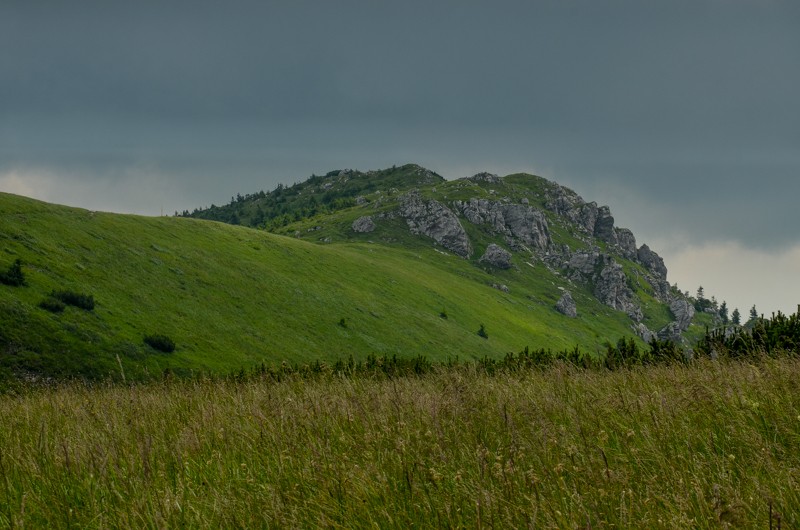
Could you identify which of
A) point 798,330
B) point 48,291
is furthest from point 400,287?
point 798,330

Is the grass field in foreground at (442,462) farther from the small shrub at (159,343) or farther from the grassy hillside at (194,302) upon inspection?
the small shrub at (159,343)

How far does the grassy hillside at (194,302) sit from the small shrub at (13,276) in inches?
36.3

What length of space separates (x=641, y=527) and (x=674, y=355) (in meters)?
11.7

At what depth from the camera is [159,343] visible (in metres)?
68.1

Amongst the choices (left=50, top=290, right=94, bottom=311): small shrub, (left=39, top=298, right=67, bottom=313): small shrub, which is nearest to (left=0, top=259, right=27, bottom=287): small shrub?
(left=50, top=290, right=94, bottom=311): small shrub

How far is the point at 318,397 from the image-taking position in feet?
26.2

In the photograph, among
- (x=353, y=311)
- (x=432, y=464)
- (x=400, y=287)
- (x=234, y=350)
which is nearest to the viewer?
(x=432, y=464)

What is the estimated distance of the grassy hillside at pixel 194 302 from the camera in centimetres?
6097

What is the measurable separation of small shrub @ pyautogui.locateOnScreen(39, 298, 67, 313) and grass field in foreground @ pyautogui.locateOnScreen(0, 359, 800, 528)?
6490 centimetres

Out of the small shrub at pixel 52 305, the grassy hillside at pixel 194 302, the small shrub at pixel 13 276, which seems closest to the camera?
the grassy hillside at pixel 194 302

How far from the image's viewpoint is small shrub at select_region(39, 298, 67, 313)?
6325cm

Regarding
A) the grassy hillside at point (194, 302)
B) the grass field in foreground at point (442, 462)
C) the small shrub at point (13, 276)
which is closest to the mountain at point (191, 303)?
the grassy hillside at point (194, 302)

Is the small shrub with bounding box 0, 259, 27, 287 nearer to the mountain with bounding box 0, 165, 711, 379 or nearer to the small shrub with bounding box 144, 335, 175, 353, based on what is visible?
the mountain with bounding box 0, 165, 711, 379

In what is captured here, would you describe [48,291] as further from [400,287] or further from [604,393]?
[400,287]
